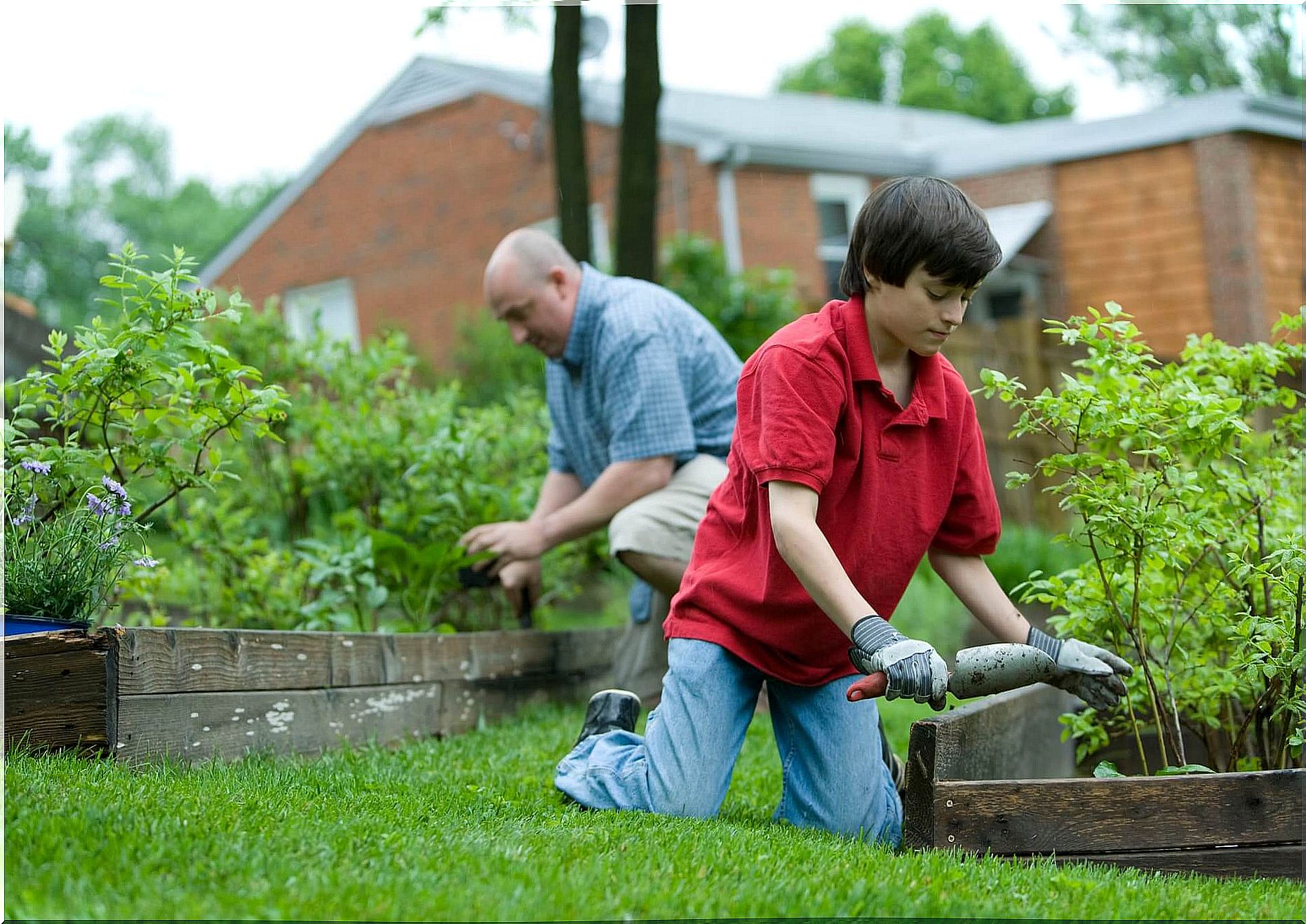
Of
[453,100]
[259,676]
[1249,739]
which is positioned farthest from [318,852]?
[453,100]

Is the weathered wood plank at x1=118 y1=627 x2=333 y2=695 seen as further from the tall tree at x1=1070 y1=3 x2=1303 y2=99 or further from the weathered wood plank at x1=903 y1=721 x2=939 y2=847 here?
the tall tree at x1=1070 y1=3 x2=1303 y2=99

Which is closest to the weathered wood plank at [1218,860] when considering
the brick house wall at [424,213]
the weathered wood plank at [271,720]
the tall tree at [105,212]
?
the weathered wood plank at [271,720]

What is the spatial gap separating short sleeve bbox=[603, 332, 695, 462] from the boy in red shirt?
1184mm

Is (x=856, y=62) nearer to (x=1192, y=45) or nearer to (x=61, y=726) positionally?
(x=1192, y=45)

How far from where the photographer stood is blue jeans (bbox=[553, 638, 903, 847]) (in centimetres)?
322

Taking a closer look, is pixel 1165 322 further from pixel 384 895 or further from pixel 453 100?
pixel 384 895

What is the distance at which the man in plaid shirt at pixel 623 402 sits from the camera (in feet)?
14.8

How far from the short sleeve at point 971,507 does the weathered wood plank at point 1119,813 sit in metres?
0.64

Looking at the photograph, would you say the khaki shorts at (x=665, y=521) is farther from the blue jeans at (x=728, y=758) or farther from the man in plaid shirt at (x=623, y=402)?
the blue jeans at (x=728, y=758)

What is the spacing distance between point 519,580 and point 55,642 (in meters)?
2.14

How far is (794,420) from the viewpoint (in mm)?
2885

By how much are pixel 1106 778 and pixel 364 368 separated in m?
3.48

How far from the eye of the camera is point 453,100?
61.2 ft

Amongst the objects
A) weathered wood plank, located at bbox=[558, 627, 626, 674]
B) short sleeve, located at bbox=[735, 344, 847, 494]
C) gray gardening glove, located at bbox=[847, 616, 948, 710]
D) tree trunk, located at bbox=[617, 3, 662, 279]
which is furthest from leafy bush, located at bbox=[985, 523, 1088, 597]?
gray gardening glove, located at bbox=[847, 616, 948, 710]
